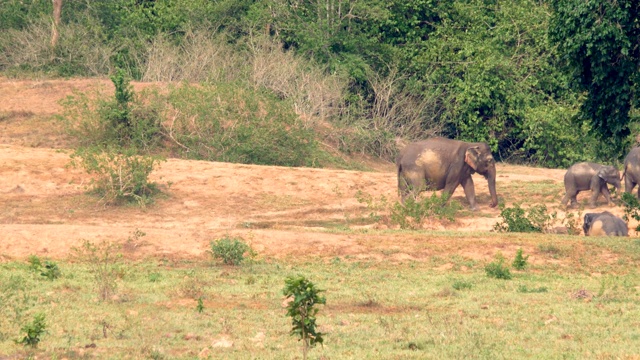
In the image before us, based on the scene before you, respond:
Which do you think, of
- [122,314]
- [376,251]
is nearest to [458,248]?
[376,251]

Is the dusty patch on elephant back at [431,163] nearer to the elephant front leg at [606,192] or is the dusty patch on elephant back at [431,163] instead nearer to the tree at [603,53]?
the elephant front leg at [606,192]

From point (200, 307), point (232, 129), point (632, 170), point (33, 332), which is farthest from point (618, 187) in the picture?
point (33, 332)

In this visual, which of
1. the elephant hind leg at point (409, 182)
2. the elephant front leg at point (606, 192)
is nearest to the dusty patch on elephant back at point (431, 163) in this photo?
the elephant hind leg at point (409, 182)

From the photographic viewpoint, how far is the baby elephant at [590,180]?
20.6 metres

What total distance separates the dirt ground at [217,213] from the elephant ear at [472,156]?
34.0 inches

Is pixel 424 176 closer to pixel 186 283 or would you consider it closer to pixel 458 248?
pixel 458 248

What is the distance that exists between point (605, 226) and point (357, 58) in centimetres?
1338

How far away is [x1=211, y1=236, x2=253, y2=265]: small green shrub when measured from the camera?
46.2 feet

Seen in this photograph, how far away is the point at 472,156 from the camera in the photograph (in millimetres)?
20891

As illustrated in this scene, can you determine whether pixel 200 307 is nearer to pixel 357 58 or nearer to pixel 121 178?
pixel 121 178

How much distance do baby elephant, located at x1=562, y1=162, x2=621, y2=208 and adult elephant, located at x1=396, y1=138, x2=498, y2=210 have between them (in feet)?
4.59

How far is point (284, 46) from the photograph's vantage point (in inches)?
1218

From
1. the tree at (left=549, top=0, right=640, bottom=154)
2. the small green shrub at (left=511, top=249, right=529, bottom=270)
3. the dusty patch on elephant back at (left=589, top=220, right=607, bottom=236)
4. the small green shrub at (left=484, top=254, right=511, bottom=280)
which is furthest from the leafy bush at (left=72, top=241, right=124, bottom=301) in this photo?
the dusty patch on elephant back at (left=589, top=220, right=607, bottom=236)

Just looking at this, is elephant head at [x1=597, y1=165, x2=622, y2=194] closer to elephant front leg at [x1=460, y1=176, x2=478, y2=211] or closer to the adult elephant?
the adult elephant
